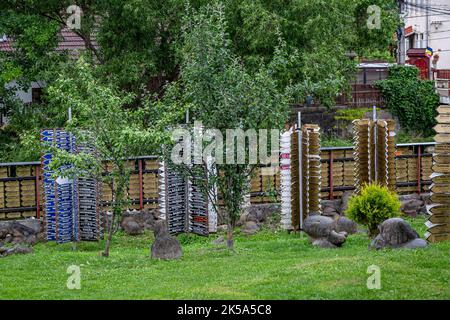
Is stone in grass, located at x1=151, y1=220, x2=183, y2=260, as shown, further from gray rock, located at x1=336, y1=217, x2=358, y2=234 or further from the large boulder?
gray rock, located at x1=336, y1=217, x2=358, y2=234

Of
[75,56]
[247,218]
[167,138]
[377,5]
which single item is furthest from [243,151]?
[377,5]

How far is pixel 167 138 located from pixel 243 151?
5.57ft

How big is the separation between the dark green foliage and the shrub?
17.2 metres

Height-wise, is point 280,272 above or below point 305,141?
below

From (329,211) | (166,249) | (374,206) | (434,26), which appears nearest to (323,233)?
(374,206)

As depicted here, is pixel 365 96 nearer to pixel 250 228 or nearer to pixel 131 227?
pixel 250 228

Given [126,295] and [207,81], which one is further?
[207,81]

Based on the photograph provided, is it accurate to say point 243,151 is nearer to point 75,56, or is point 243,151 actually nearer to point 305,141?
point 305,141

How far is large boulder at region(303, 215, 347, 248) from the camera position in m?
25.2

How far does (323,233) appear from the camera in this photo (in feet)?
83.5

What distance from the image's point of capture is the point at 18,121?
34.8m

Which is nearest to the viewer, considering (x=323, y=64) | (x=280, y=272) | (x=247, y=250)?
(x=280, y=272)

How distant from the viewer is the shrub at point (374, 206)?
25.8m

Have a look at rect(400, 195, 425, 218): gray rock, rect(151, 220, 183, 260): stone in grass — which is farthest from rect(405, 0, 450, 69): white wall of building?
rect(151, 220, 183, 260): stone in grass
